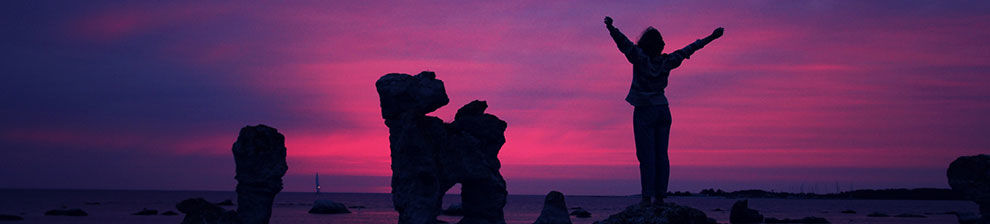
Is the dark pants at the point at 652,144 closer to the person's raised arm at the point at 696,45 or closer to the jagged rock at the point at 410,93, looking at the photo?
the person's raised arm at the point at 696,45

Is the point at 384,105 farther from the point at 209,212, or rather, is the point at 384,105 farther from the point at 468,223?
the point at 468,223

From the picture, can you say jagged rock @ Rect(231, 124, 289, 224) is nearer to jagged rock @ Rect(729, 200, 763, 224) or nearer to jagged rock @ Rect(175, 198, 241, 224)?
jagged rock @ Rect(175, 198, 241, 224)

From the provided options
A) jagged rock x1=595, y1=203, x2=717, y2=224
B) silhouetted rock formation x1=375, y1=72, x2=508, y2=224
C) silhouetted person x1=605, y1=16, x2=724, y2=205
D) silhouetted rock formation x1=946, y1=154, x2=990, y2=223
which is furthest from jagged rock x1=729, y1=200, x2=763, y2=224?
jagged rock x1=595, y1=203, x2=717, y2=224

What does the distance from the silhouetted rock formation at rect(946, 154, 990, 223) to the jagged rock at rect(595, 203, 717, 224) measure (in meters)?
17.5

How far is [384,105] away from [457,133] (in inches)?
173

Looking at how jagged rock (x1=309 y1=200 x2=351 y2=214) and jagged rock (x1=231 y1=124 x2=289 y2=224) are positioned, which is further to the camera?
jagged rock (x1=309 y1=200 x2=351 y2=214)

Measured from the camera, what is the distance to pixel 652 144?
12.2 meters

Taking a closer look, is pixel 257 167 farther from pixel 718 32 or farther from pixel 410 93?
pixel 718 32

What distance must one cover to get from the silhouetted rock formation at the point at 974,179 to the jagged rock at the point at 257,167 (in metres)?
19.3

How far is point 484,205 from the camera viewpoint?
28.1 m

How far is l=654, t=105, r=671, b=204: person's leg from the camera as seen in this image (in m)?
12.2

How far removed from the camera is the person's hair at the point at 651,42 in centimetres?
1249

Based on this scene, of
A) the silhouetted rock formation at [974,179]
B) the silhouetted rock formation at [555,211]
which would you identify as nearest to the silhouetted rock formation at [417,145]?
the silhouetted rock formation at [555,211]

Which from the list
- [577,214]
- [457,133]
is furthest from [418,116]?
[577,214]
